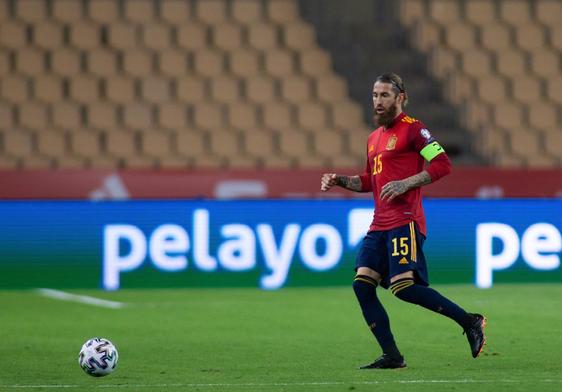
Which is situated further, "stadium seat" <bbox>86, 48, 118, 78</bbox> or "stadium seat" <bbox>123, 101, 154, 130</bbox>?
"stadium seat" <bbox>86, 48, 118, 78</bbox>

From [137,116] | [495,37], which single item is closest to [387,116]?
[137,116]

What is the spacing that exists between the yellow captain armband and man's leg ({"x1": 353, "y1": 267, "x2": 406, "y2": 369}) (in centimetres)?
80

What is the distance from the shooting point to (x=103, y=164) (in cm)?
1866

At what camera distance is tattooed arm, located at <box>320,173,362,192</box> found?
8.09m

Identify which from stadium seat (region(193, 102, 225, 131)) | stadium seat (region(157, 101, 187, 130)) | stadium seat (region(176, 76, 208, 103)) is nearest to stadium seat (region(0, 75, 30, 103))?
stadium seat (region(157, 101, 187, 130))

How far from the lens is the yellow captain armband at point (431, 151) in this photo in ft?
25.5

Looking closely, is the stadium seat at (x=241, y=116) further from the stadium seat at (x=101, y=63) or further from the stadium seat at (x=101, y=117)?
the stadium seat at (x=101, y=63)

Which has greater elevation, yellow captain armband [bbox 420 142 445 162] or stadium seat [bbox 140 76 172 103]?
stadium seat [bbox 140 76 172 103]

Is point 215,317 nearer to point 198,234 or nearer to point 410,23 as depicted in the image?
point 198,234

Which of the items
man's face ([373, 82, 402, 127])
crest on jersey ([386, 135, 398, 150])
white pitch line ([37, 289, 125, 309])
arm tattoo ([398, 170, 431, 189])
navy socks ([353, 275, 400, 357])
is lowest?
white pitch line ([37, 289, 125, 309])

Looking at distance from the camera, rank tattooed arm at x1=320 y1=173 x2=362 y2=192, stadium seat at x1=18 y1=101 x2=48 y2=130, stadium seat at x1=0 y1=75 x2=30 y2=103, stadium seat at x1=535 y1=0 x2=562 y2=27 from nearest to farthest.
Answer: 1. tattooed arm at x1=320 y1=173 x2=362 y2=192
2. stadium seat at x1=18 y1=101 x2=48 y2=130
3. stadium seat at x1=0 y1=75 x2=30 y2=103
4. stadium seat at x1=535 y1=0 x2=562 y2=27

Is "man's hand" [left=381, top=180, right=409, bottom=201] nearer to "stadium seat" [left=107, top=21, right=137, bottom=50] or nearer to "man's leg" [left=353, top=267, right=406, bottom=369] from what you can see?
"man's leg" [left=353, top=267, right=406, bottom=369]

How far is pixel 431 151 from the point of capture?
779cm

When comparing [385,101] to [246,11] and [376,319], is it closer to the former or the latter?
[376,319]
